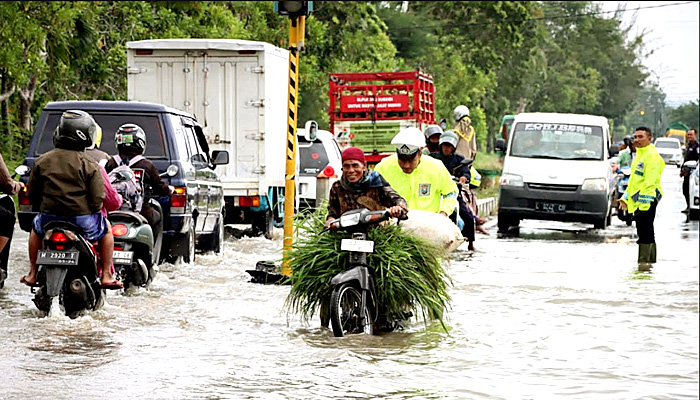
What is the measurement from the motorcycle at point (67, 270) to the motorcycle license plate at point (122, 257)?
23.4 inches

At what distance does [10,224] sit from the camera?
36.8 ft

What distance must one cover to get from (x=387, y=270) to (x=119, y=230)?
2.63m

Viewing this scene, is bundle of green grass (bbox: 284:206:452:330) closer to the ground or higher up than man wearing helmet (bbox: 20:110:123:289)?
closer to the ground

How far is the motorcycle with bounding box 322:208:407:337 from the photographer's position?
9109 mm

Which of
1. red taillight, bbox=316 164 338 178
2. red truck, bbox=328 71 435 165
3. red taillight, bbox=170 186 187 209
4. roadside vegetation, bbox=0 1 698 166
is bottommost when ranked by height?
red taillight, bbox=170 186 187 209

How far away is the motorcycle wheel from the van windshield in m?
12.6

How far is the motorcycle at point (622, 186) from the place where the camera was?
73.9 ft

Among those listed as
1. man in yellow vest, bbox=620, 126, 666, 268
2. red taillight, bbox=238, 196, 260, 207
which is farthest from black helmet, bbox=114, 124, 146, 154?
red taillight, bbox=238, 196, 260, 207

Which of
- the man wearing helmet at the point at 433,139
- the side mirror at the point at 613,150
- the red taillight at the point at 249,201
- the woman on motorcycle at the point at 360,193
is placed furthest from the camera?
the side mirror at the point at 613,150

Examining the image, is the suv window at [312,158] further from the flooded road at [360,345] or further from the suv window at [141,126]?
the suv window at [141,126]

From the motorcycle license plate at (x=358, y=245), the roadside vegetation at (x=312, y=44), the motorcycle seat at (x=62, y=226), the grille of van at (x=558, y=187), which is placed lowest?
the motorcycle license plate at (x=358, y=245)

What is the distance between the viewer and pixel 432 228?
9.88 metres

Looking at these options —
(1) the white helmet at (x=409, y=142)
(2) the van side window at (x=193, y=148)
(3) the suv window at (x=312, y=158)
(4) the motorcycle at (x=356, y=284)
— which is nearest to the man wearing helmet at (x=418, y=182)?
(1) the white helmet at (x=409, y=142)

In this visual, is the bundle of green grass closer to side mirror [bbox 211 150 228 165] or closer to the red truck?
side mirror [bbox 211 150 228 165]
